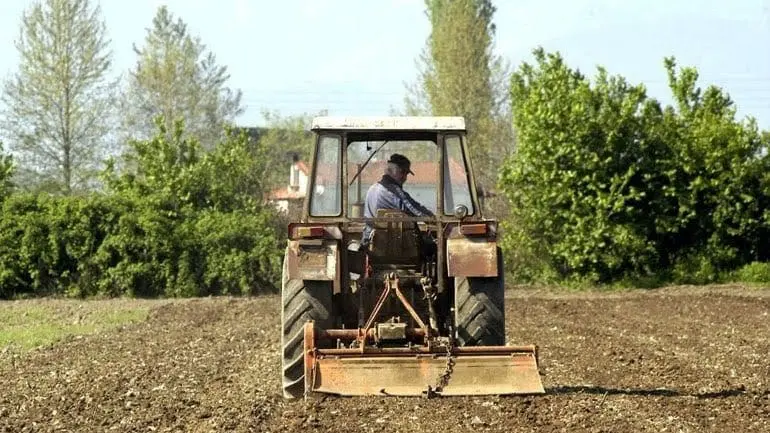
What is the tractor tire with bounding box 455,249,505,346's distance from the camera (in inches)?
392

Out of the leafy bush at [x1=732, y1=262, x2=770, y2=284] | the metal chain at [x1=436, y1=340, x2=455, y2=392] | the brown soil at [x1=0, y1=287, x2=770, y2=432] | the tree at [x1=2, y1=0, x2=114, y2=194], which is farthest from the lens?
the tree at [x1=2, y1=0, x2=114, y2=194]

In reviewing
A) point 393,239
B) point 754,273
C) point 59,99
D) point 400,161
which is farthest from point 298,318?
point 59,99

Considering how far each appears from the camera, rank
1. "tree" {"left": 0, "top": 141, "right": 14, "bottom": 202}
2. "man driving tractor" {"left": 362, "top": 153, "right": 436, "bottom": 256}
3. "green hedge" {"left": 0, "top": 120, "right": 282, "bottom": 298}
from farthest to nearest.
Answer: "tree" {"left": 0, "top": 141, "right": 14, "bottom": 202}
"green hedge" {"left": 0, "top": 120, "right": 282, "bottom": 298}
"man driving tractor" {"left": 362, "top": 153, "right": 436, "bottom": 256}

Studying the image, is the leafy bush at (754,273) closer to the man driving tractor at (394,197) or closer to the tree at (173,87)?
the man driving tractor at (394,197)

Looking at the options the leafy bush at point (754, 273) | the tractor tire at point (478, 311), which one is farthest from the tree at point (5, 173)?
the tractor tire at point (478, 311)

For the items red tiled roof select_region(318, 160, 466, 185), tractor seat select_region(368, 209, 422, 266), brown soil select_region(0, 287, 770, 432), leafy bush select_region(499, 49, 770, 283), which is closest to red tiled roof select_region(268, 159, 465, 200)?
red tiled roof select_region(318, 160, 466, 185)

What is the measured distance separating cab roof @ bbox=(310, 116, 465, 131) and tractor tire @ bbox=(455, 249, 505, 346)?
3.68ft

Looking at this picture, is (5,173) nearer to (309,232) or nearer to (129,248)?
(129,248)

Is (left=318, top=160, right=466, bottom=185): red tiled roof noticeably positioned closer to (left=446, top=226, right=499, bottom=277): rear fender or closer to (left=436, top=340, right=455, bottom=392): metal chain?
(left=446, top=226, right=499, bottom=277): rear fender

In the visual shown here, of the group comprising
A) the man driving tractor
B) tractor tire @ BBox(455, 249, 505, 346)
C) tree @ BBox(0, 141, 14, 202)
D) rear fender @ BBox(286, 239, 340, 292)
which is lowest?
tractor tire @ BBox(455, 249, 505, 346)

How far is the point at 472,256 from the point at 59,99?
36.1 meters

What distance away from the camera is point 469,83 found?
46.2 m

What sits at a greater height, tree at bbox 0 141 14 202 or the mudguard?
tree at bbox 0 141 14 202

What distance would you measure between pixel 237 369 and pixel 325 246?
3.02m
